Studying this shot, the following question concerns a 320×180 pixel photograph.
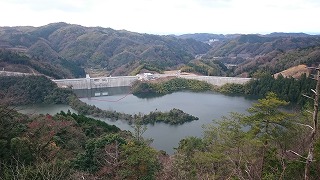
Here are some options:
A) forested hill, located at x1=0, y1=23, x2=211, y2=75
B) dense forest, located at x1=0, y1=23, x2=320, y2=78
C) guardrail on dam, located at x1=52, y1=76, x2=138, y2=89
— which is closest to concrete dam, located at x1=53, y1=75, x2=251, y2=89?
guardrail on dam, located at x1=52, y1=76, x2=138, y2=89

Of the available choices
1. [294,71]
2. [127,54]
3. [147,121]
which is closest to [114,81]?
[147,121]

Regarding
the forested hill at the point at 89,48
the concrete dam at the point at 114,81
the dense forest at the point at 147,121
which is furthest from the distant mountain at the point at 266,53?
the forested hill at the point at 89,48

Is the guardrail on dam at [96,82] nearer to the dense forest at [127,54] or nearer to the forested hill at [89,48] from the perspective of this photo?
the dense forest at [127,54]

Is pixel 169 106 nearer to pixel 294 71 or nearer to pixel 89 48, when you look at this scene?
pixel 294 71

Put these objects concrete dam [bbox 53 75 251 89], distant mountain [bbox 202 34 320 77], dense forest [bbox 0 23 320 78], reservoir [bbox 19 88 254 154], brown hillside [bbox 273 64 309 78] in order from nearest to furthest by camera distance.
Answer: reservoir [bbox 19 88 254 154] → brown hillside [bbox 273 64 309 78] → concrete dam [bbox 53 75 251 89] → distant mountain [bbox 202 34 320 77] → dense forest [bbox 0 23 320 78]

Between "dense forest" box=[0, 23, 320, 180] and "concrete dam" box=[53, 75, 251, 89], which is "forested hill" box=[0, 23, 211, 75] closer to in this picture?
"dense forest" box=[0, 23, 320, 180]

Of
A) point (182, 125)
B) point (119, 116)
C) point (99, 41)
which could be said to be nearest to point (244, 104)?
point (182, 125)

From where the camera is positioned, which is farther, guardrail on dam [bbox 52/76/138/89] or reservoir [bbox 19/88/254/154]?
guardrail on dam [bbox 52/76/138/89]

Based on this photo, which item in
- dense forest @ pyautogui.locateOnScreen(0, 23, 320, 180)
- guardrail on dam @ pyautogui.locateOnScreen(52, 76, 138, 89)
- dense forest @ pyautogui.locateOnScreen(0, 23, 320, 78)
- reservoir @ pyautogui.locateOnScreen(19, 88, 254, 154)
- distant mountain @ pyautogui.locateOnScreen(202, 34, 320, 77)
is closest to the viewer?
dense forest @ pyautogui.locateOnScreen(0, 23, 320, 180)
